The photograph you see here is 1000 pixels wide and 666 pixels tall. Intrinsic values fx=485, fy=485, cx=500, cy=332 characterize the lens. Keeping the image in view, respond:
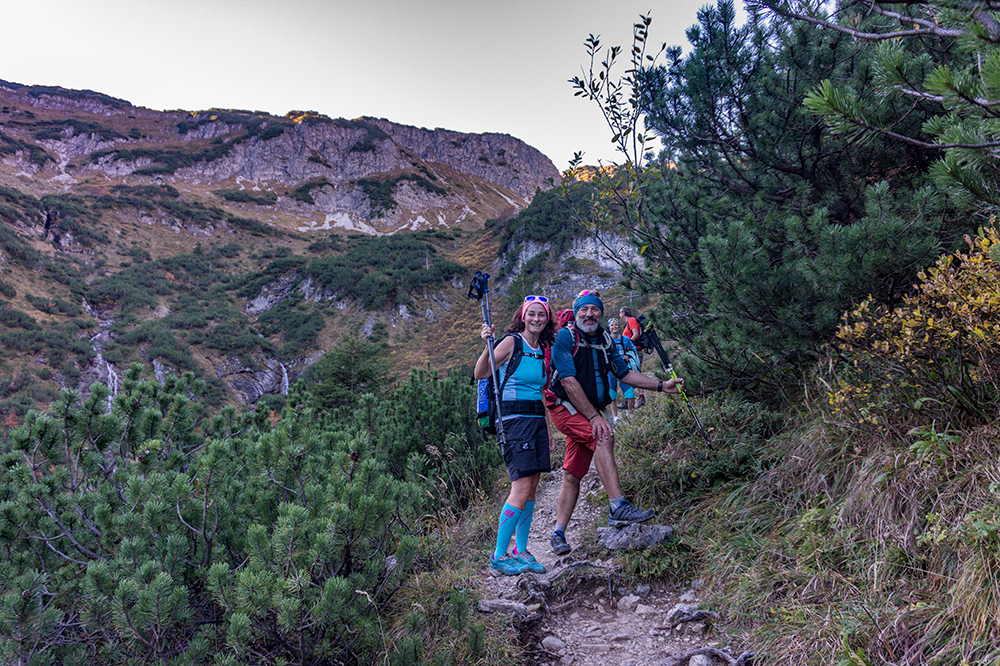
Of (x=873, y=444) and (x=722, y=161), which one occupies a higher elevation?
(x=722, y=161)

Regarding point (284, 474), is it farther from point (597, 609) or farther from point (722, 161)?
point (722, 161)

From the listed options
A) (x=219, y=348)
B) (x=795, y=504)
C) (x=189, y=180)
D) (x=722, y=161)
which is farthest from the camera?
(x=189, y=180)

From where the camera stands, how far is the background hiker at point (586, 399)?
11.2 ft

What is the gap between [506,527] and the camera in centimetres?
329

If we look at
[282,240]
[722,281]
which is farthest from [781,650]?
[282,240]

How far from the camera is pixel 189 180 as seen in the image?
6500cm

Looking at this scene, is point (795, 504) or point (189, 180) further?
point (189, 180)

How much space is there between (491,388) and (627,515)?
52.7 inches

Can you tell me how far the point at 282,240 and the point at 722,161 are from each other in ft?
190

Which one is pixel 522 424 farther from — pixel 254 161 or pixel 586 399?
pixel 254 161

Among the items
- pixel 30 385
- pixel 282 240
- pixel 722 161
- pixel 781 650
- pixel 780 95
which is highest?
pixel 282 240

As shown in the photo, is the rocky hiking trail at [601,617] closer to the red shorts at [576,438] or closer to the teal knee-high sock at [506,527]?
the teal knee-high sock at [506,527]

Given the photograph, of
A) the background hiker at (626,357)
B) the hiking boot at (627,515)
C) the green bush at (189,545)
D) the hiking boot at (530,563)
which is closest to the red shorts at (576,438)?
the hiking boot at (627,515)

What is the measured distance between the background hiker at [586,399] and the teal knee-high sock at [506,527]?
1.59ft
